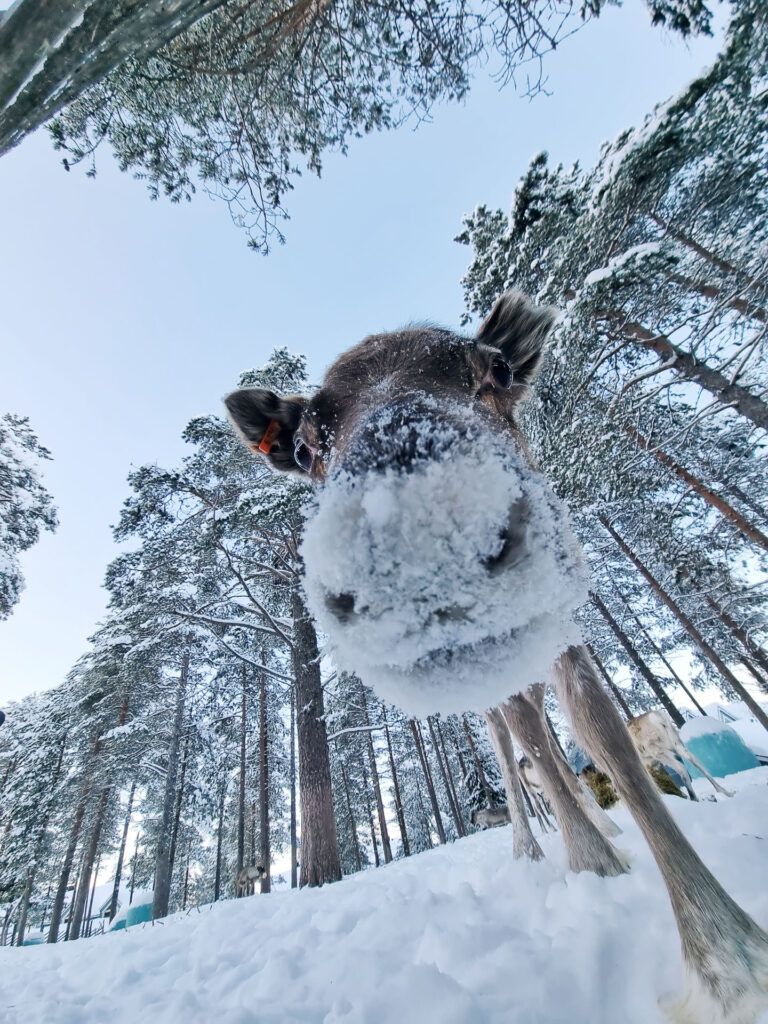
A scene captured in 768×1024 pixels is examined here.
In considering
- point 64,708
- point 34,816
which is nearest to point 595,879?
point 64,708

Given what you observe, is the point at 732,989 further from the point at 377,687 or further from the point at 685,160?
the point at 685,160

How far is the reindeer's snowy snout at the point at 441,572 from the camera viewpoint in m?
1.08

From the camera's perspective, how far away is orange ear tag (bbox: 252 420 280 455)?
3.05 m

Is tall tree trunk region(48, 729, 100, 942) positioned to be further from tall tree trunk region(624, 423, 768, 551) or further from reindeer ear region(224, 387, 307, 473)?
tall tree trunk region(624, 423, 768, 551)

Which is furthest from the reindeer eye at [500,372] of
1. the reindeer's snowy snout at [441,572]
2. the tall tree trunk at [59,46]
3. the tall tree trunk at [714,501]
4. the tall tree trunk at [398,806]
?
the tall tree trunk at [398,806]

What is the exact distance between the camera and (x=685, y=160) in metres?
5.52

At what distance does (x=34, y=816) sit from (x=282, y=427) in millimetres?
27990

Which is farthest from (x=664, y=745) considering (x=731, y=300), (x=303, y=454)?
(x=303, y=454)

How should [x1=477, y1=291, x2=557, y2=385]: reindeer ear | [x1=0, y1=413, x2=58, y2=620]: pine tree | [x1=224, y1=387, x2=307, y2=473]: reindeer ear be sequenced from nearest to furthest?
[x1=224, y1=387, x2=307, y2=473]: reindeer ear
[x1=477, y1=291, x2=557, y2=385]: reindeer ear
[x1=0, y1=413, x2=58, y2=620]: pine tree

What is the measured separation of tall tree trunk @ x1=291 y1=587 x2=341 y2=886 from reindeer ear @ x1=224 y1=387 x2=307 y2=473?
643 centimetres

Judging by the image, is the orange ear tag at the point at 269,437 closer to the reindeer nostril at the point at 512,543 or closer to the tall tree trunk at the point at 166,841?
the reindeer nostril at the point at 512,543

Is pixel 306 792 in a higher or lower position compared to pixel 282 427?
lower

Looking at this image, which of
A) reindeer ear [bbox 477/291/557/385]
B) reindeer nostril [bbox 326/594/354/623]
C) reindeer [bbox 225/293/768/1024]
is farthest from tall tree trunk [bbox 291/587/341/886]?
reindeer nostril [bbox 326/594/354/623]

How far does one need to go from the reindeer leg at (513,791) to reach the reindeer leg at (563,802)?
736mm
